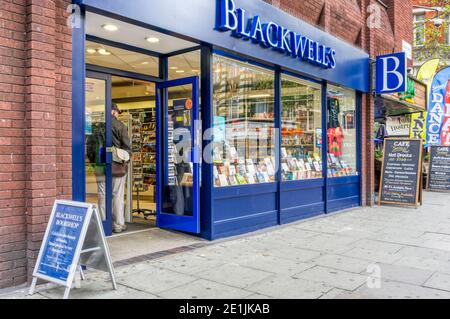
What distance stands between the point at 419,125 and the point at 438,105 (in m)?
0.95

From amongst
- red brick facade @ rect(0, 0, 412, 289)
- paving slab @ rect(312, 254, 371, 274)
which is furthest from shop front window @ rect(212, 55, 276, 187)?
red brick facade @ rect(0, 0, 412, 289)

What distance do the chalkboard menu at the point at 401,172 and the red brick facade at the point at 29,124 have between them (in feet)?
27.9

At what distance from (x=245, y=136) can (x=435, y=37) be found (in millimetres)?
20083

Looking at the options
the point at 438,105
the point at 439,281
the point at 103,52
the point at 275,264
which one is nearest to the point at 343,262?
the point at 275,264

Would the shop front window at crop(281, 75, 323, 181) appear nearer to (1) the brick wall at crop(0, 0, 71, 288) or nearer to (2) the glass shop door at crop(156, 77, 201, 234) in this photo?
(2) the glass shop door at crop(156, 77, 201, 234)

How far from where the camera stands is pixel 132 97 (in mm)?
8641

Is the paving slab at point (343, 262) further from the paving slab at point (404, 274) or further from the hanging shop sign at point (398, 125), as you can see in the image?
the hanging shop sign at point (398, 125)

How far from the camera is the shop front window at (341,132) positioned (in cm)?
953

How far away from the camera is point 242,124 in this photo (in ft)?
23.7

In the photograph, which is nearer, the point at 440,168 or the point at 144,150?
the point at 144,150

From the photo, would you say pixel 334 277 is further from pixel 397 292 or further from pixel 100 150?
pixel 100 150

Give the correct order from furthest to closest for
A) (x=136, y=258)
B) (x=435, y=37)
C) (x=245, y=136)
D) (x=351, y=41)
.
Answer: (x=435, y=37) → (x=351, y=41) → (x=245, y=136) → (x=136, y=258)

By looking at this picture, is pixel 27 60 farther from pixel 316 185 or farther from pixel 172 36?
pixel 316 185
